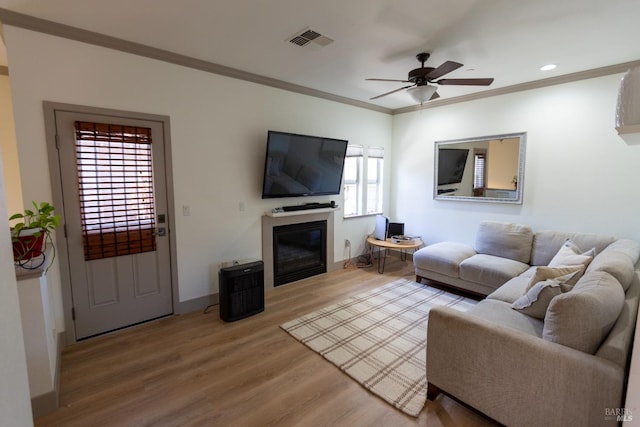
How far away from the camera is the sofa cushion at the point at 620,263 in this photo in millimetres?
2092

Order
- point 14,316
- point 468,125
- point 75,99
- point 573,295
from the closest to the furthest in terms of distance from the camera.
Result: 1. point 14,316
2. point 573,295
3. point 75,99
4. point 468,125

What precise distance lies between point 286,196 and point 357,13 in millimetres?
2345

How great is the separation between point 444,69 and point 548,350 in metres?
2.35

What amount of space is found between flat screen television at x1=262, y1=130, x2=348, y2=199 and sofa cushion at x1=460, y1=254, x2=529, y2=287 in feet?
6.93

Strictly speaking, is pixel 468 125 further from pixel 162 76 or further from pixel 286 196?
pixel 162 76

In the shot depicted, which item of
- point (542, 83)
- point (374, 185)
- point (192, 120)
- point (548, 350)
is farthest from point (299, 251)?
point (542, 83)

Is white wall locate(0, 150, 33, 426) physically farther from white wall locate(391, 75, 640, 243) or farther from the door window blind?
white wall locate(391, 75, 640, 243)

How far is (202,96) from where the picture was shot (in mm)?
3334

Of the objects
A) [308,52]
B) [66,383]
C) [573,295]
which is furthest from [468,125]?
[66,383]

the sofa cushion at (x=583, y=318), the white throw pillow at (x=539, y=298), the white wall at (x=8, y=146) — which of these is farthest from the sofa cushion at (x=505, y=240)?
the white wall at (x=8, y=146)

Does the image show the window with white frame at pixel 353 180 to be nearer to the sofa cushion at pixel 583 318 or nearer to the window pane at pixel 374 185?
the window pane at pixel 374 185

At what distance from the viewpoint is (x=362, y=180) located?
527cm

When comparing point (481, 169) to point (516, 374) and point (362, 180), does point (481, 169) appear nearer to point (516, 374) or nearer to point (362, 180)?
point (362, 180)

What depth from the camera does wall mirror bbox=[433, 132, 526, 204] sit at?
4.19 m
